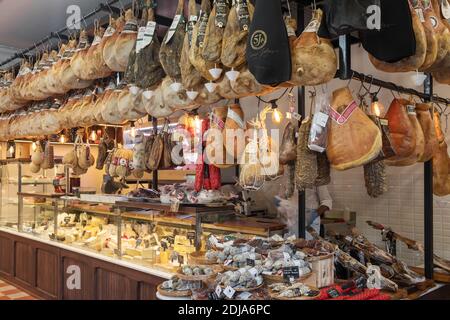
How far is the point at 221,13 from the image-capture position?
95.1 inches

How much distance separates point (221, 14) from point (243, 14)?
0.57 feet

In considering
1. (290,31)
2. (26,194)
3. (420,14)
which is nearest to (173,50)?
(290,31)

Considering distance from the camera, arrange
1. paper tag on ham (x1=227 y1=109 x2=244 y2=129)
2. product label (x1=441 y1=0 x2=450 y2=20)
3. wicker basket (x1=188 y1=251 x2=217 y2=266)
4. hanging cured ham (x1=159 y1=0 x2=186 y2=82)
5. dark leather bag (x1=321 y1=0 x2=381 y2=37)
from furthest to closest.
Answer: paper tag on ham (x1=227 y1=109 x2=244 y2=129) < hanging cured ham (x1=159 y1=0 x2=186 y2=82) < wicker basket (x1=188 y1=251 x2=217 y2=266) < product label (x1=441 y1=0 x2=450 y2=20) < dark leather bag (x1=321 y1=0 x2=381 y2=37)

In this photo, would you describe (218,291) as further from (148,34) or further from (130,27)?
(130,27)

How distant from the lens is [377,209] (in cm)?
496

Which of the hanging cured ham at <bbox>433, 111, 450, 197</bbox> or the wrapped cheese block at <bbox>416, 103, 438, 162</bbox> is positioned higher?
the wrapped cheese block at <bbox>416, 103, 438, 162</bbox>

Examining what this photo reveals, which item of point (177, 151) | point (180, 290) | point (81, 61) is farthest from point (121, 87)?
point (180, 290)

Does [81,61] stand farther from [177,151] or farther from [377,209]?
[377,209]

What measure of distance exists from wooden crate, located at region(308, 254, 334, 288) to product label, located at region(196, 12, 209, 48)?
1.37 m

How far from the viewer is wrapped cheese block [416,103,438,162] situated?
280 cm

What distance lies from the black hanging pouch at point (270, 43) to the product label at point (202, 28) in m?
0.53

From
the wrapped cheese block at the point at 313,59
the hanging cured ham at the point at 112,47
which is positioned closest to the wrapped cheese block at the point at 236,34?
the wrapped cheese block at the point at 313,59

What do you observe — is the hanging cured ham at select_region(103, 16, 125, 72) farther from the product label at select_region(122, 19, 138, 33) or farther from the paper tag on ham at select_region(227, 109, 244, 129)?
the paper tag on ham at select_region(227, 109, 244, 129)

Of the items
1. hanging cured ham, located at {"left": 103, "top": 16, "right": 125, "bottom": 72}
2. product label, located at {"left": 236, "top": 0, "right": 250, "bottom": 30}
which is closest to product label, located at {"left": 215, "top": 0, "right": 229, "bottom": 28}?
product label, located at {"left": 236, "top": 0, "right": 250, "bottom": 30}
